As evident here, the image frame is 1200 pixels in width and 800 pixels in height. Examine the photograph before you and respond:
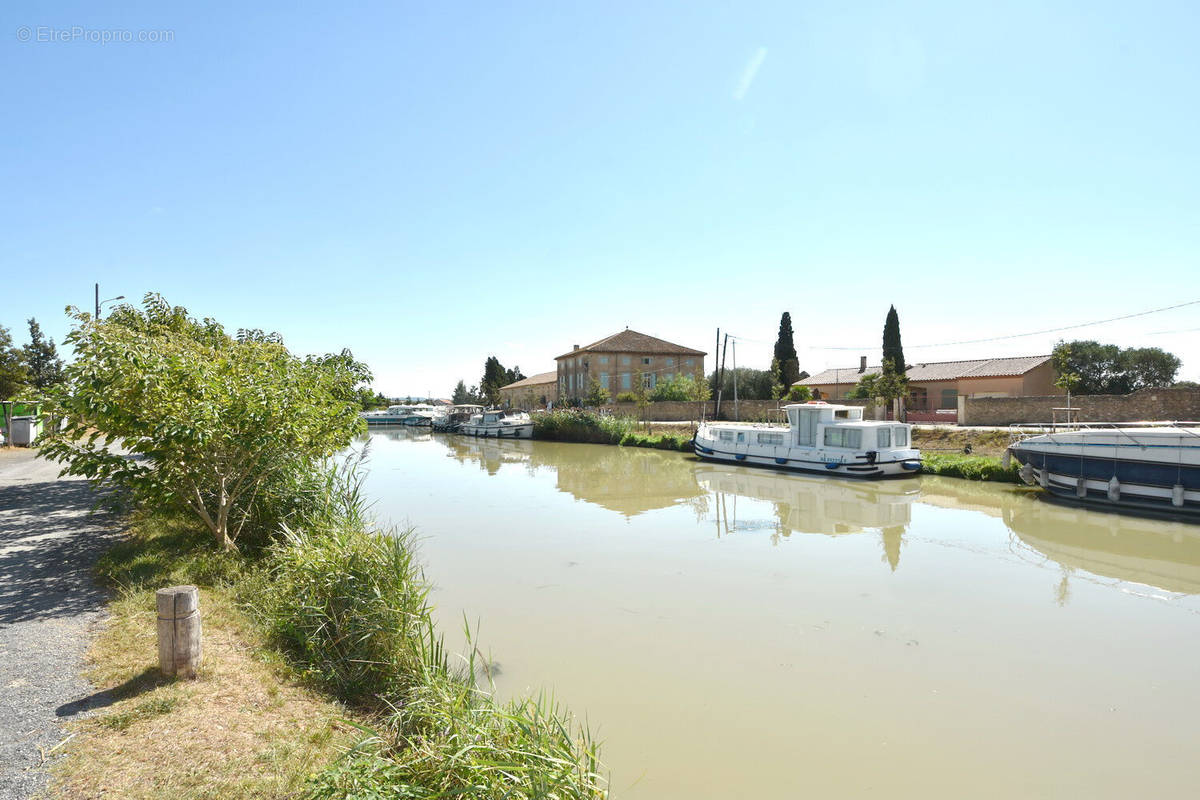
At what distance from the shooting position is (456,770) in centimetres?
342

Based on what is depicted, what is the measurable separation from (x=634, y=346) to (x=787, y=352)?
15.0 metres

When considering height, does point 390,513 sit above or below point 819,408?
below

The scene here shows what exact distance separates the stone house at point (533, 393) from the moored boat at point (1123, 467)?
4630 centimetres

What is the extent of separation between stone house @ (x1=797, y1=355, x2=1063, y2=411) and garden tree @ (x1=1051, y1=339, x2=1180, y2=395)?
5.00 m

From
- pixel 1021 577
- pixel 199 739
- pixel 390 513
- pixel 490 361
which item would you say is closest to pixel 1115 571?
pixel 1021 577

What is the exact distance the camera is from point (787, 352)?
4475cm

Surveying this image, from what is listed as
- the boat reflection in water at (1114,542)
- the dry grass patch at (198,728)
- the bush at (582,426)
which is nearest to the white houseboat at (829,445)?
the boat reflection in water at (1114,542)

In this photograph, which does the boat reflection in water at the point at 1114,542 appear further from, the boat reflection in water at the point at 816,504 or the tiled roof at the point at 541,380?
the tiled roof at the point at 541,380

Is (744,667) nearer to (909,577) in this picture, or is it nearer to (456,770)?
(456,770)

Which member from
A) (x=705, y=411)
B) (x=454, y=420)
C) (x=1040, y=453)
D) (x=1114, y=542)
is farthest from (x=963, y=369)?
(x=454, y=420)

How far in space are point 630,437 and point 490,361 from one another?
4913 centimetres

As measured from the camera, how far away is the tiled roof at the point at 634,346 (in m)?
54.2

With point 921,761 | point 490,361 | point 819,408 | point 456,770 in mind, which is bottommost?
point 921,761

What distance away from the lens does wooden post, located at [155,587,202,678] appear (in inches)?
162
